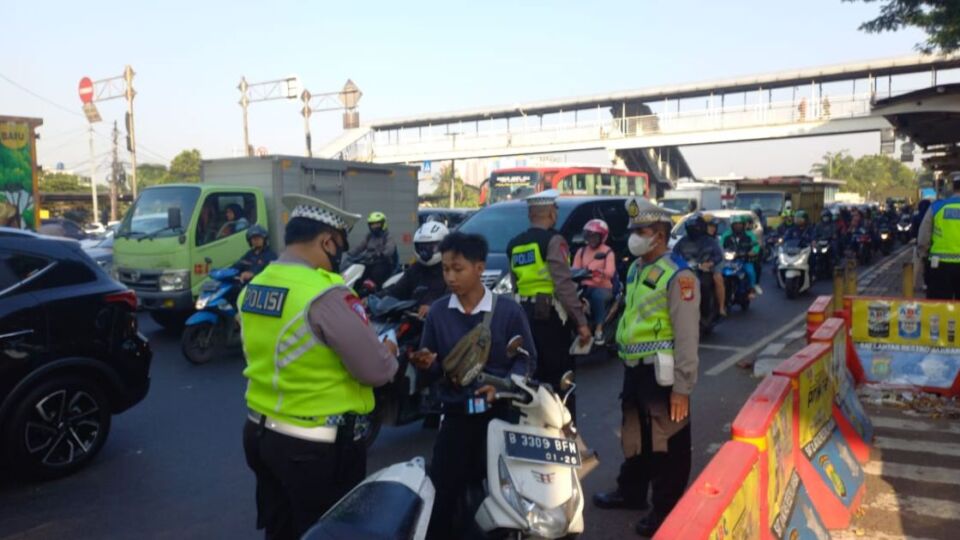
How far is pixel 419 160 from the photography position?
158 ft

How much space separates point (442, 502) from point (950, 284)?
7.00 metres

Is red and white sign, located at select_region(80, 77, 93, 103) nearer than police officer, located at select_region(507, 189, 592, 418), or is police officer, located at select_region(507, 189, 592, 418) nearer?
police officer, located at select_region(507, 189, 592, 418)

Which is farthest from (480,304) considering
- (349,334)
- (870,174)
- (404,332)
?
(870,174)

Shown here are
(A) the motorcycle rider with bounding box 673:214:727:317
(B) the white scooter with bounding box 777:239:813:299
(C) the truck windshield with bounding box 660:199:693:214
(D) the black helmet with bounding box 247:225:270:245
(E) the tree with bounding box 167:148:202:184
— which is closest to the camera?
(D) the black helmet with bounding box 247:225:270:245

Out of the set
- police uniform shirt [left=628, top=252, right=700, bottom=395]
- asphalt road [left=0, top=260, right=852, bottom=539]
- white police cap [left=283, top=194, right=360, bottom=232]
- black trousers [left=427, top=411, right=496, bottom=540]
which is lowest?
asphalt road [left=0, top=260, right=852, bottom=539]

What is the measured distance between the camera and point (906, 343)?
733 centimetres

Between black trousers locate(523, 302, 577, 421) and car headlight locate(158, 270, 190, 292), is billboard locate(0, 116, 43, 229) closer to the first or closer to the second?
car headlight locate(158, 270, 190, 292)

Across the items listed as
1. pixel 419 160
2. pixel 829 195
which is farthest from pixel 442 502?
pixel 419 160

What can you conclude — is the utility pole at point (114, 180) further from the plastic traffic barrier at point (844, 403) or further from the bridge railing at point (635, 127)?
the plastic traffic barrier at point (844, 403)

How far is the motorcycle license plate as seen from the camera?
3.06 m

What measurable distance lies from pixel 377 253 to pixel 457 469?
23.5 feet

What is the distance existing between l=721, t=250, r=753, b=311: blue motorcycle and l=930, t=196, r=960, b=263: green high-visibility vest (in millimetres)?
4214

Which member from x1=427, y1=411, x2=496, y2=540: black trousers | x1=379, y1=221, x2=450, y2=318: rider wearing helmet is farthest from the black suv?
x1=427, y1=411, x2=496, y2=540: black trousers

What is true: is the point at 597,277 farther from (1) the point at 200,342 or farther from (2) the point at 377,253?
(1) the point at 200,342
